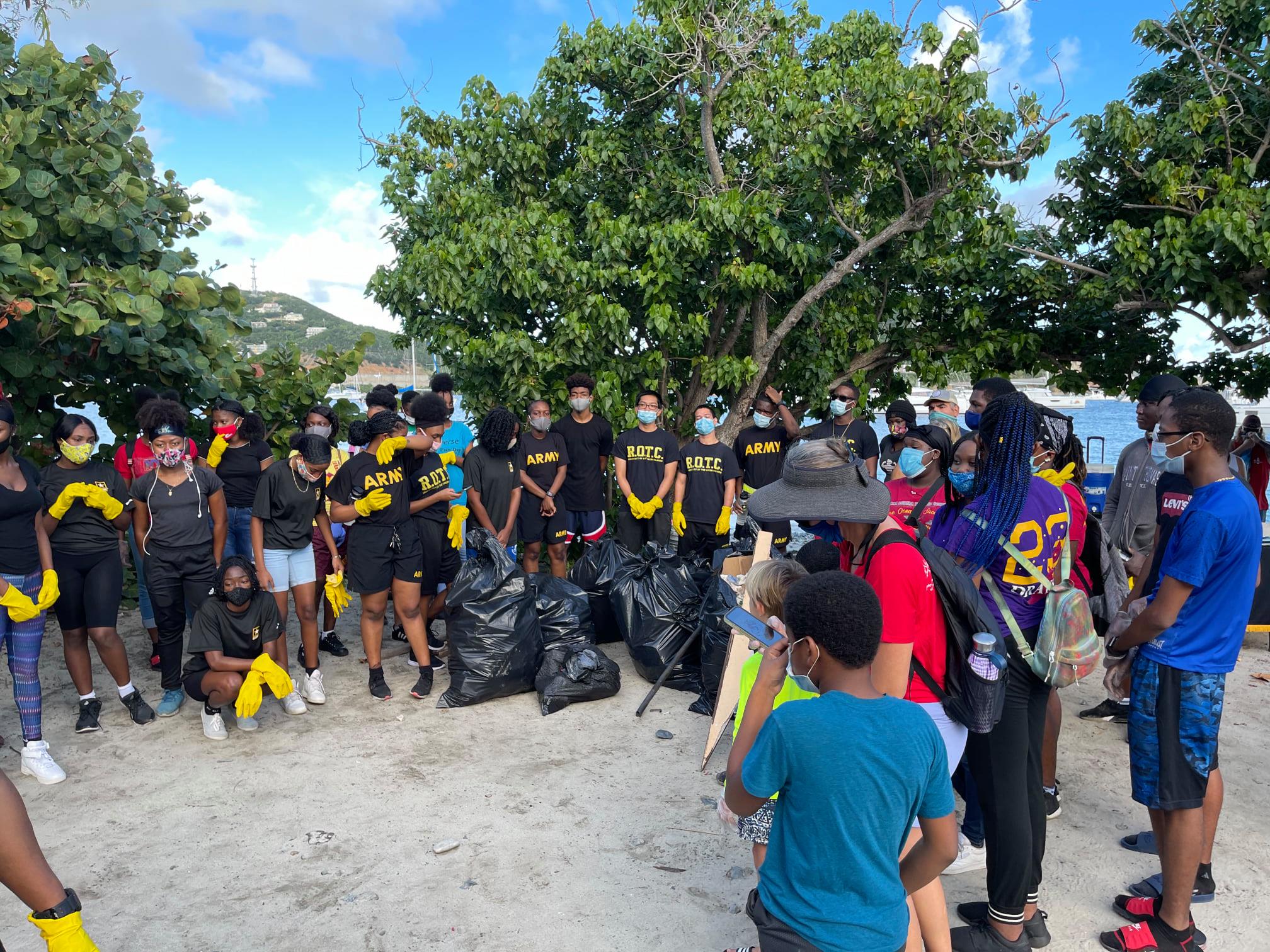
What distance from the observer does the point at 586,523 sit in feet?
22.0

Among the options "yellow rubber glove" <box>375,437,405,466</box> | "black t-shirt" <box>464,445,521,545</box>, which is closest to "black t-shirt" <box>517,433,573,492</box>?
"black t-shirt" <box>464,445,521,545</box>

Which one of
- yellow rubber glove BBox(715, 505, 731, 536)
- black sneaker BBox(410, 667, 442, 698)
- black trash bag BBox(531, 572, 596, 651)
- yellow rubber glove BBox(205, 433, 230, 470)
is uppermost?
yellow rubber glove BBox(205, 433, 230, 470)

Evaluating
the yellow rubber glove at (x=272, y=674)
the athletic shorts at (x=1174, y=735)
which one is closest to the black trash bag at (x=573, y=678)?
the yellow rubber glove at (x=272, y=674)

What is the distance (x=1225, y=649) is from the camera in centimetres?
277

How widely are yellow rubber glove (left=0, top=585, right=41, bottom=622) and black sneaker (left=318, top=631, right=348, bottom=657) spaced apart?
1968 mm

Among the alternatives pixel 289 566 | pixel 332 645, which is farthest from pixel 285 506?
pixel 332 645

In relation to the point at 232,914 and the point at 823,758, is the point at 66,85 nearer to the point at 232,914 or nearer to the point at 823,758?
the point at 232,914

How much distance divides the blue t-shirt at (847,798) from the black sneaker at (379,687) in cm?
369

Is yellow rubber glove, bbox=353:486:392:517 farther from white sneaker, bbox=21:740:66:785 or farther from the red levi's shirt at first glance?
the red levi's shirt

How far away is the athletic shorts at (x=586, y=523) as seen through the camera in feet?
22.0

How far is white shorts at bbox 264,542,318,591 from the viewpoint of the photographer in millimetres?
5055

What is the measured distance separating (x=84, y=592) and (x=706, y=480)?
387 centimetres

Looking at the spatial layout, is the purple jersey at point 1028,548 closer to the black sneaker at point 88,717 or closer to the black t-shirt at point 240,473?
the black sneaker at point 88,717

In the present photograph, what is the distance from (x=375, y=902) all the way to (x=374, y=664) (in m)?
2.14
